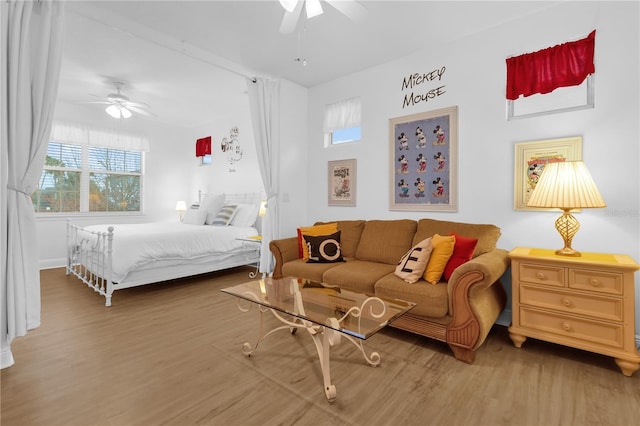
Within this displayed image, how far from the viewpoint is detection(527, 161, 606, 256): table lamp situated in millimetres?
2133

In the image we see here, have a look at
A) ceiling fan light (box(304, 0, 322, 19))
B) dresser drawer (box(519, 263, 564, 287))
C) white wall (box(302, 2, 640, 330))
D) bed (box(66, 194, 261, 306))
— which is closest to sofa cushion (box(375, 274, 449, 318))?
dresser drawer (box(519, 263, 564, 287))

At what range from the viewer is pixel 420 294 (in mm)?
2305

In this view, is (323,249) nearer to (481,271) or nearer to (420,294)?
(420,294)

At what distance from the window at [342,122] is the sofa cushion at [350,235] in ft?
3.66

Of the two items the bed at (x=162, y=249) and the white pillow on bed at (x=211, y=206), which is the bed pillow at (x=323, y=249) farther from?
the white pillow on bed at (x=211, y=206)

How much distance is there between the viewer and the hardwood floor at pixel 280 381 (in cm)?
159

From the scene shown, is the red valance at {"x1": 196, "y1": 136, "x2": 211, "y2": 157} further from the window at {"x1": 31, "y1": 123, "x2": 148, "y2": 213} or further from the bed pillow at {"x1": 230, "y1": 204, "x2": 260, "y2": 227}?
the bed pillow at {"x1": 230, "y1": 204, "x2": 260, "y2": 227}

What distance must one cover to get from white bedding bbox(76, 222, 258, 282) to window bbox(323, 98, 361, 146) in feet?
6.35

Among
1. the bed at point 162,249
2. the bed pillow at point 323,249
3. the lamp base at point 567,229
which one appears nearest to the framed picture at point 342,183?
the bed pillow at point 323,249

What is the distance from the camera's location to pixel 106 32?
3.08 m

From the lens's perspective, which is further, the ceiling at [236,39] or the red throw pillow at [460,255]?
the ceiling at [236,39]

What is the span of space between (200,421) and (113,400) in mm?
556

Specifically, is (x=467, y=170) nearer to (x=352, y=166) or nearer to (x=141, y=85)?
(x=352, y=166)

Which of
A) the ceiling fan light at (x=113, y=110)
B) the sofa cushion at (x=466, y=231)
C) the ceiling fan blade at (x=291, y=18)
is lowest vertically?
the sofa cushion at (x=466, y=231)
